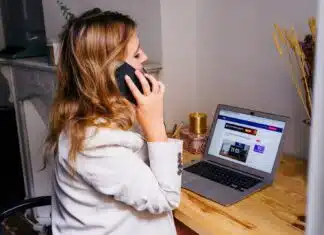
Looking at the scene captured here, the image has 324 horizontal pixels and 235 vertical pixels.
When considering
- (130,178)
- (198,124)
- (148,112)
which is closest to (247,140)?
(198,124)

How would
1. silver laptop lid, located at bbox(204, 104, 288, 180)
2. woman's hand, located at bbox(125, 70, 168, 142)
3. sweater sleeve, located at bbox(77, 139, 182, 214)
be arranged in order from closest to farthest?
sweater sleeve, located at bbox(77, 139, 182, 214), woman's hand, located at bbox(125, 70, 168, 142), silver laptop lid, located at bbox(204, 104, 288, 180)

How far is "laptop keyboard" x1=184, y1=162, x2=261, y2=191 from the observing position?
50.4 inches

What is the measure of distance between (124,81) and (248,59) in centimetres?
77

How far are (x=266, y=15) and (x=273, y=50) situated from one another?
0.14 metres

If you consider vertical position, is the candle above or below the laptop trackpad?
above

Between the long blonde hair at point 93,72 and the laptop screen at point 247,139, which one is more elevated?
the long blonde hair at point 93,72

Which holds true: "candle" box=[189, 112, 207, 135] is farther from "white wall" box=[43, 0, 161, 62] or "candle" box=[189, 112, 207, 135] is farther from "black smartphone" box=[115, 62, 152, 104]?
"black smartphone" box=[115, 62, 152, 104]

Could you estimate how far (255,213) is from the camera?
111cm

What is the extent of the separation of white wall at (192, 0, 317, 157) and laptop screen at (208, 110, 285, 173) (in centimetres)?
22

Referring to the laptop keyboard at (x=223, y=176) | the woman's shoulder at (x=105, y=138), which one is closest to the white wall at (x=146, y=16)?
the laptop keyboard at (x=223, y=176)

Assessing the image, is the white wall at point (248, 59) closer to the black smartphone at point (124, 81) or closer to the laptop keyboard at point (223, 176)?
the laptop keyboard at point (223, 176)

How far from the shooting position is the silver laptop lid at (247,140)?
51.3 inches

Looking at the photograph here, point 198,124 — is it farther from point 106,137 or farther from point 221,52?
point 106,137

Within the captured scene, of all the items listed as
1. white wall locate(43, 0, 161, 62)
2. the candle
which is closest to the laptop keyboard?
the candle
